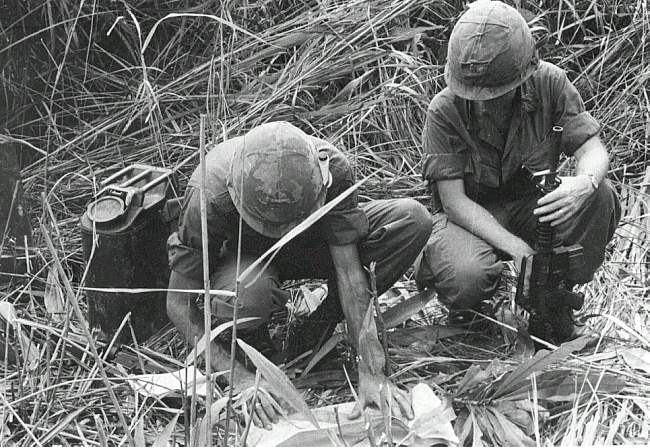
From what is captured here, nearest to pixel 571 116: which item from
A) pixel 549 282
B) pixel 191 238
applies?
pixel 549 282

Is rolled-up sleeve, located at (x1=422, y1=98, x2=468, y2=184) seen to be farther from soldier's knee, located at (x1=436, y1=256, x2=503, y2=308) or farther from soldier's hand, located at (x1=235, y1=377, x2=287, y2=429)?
soldier's hand, located at (x1=235, y1=377, x2=287, y2=429)

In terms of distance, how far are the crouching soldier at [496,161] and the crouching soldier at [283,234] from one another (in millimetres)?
164

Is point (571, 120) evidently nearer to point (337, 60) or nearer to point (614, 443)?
point (614, 443)

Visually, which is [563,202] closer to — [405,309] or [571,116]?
[571,116]

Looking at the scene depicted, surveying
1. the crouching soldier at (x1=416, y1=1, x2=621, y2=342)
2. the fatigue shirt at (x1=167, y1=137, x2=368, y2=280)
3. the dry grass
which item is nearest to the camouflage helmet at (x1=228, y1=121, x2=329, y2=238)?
the fatigue shirt at (x1=167, y1=137, x2=368, y2=280)

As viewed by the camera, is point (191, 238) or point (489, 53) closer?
point (191, 238)

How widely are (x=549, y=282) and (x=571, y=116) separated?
599mm

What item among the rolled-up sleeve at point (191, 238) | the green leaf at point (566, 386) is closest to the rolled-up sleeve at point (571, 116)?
the green leaf at point (566, 386)

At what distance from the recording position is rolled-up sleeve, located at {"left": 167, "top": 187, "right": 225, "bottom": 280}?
120 inches

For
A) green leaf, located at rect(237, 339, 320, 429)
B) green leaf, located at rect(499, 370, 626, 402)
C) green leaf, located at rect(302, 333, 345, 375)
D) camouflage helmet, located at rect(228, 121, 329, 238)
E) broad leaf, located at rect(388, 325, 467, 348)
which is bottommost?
broad leaf, located at rect(388, 325, 467, 348)

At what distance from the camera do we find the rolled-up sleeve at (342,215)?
122 inches

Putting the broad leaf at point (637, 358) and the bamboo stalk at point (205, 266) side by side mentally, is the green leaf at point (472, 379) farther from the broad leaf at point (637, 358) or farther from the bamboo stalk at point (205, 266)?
the bamboo stalk at point (205, 266)

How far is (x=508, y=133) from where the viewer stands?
11.4ft

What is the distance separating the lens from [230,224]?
3.13 m
